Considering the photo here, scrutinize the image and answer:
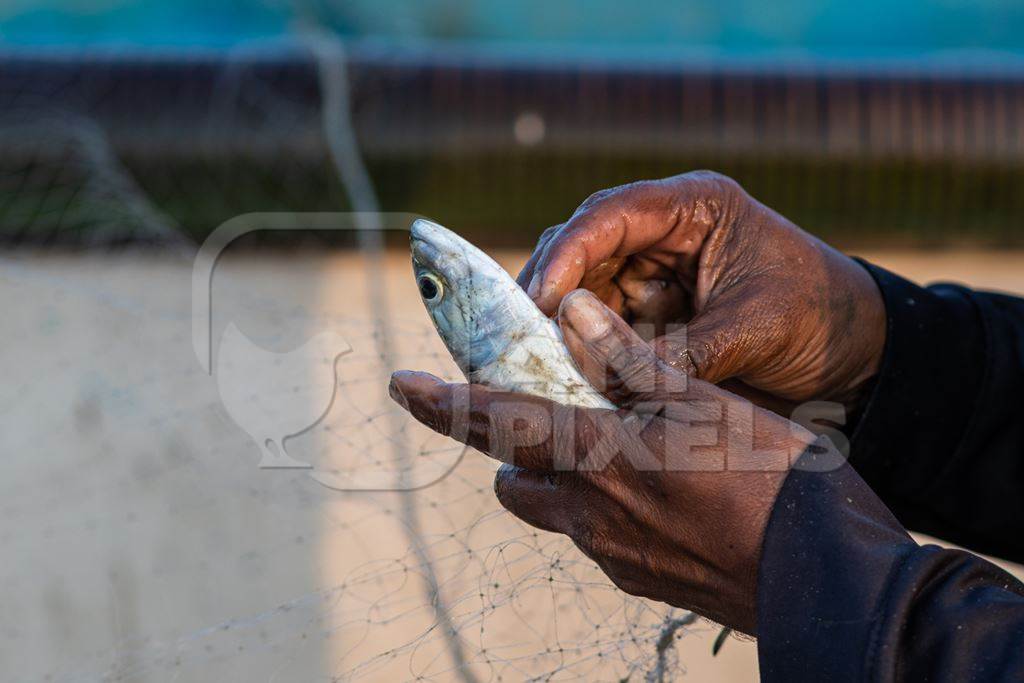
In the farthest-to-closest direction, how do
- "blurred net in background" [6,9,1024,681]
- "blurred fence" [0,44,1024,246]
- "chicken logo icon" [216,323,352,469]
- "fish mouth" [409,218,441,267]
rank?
1. "blurred fence" [0,44,1024,246]
2. "chicken logo icon" [216,323,352,469]
3. "blurred net in background" [6,9,1024,681]
4. "fish mouth" [409,218,441,267]

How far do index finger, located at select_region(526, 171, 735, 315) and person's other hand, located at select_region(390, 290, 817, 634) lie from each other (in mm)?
171

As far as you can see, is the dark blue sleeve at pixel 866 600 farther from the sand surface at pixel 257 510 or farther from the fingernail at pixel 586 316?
the sand surface at pixel 257 510

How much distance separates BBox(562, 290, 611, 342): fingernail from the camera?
60.4 inches

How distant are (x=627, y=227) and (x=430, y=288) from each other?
39cm

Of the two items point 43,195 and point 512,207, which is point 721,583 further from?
point 43,195

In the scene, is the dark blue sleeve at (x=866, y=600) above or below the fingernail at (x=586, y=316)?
below

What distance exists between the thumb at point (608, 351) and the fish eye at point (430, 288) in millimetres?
211

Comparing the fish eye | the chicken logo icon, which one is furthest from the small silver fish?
the chicken logo icon

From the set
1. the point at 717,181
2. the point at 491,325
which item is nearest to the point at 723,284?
the point at 717,181

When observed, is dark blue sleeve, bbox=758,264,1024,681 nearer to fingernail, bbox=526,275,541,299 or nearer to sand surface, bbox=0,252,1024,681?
fingernail, bbox=526,275,541,299

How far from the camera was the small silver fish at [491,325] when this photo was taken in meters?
1.56

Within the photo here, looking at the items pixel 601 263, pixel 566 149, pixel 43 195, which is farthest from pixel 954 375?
pixel 43 195

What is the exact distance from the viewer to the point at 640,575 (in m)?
1.53

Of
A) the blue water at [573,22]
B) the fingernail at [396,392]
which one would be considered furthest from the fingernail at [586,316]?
the blue water at [573,22]
